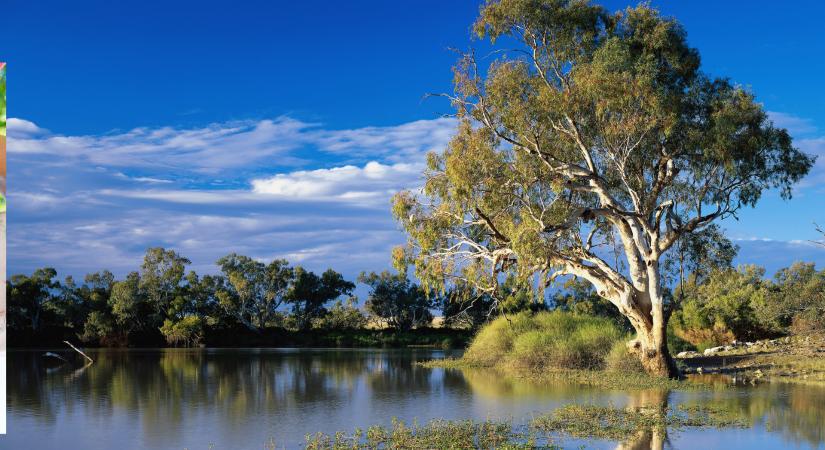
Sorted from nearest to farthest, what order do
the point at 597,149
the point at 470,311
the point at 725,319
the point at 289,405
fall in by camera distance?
the point at 289,405
the point at 597,149
the point at 725,319
the point at 470,311

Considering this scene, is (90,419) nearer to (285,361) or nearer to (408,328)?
(285,361)

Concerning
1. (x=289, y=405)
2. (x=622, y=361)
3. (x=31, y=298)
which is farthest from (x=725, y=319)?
(x=31, y=298)

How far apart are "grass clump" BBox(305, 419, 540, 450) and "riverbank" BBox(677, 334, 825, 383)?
40.5 ft

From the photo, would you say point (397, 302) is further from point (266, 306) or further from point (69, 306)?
point (69, 306)

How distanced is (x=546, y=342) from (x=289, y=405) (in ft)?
37.9

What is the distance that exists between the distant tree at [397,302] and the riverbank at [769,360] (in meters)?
29.7

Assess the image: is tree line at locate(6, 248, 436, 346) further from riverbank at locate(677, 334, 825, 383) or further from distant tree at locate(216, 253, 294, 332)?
riverbank at locate(677, 334, 825, 383)

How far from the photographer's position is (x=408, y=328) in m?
58.5

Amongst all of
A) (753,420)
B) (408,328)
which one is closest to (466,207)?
(753,420)

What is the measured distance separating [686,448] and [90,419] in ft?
33.7

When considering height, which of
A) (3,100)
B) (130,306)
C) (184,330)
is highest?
(3,100)

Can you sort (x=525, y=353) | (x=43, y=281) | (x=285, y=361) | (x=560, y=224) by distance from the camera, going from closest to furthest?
(x=560, y=224) → (x=525, y=353) → (x=285, y=361) → (x=43, y=281)

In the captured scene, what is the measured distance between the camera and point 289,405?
53.1 ft

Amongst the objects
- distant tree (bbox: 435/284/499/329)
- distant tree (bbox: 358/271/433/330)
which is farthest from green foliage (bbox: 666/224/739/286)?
distant tree (bbox: 358/271/433/330)
